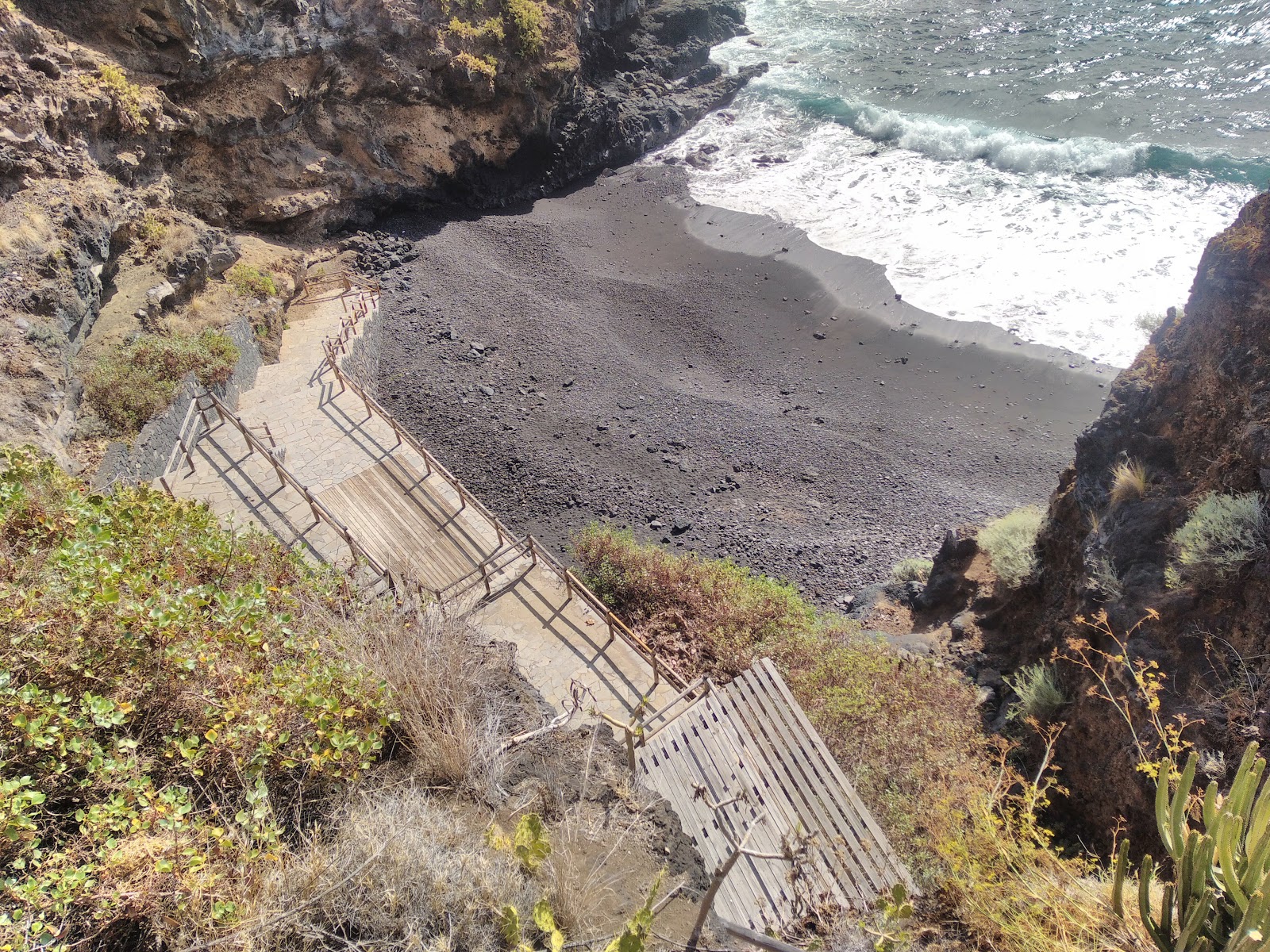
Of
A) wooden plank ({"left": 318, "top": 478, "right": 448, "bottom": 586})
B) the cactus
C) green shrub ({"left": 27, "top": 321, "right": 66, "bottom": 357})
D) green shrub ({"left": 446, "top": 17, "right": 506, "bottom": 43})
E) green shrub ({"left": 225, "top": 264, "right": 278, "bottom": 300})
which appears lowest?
wooden plank ({"left": 318, "top": 478, "right": 448, "bottom": 586})

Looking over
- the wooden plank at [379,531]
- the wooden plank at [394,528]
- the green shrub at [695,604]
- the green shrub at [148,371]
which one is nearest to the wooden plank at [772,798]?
the green shrub at [695,604]

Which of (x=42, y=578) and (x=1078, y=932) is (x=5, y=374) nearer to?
(x=42, y=578)

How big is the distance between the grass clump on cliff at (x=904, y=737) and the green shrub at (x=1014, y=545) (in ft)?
6.56

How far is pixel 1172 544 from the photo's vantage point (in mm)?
7863

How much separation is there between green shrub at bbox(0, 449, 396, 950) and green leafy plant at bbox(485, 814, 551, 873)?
1.12 m

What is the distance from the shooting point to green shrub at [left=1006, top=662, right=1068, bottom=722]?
8.62m

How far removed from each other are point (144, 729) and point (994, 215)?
27.1 meters

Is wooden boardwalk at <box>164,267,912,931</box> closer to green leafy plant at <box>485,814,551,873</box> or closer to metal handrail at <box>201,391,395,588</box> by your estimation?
metal handrail at <box>201,391,395,588</box>

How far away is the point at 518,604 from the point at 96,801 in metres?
7.02

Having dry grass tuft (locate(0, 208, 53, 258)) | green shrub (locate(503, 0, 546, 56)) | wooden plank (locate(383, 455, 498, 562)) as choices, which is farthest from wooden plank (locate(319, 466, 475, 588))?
green shrub (locate(503, 0, 546, 56))

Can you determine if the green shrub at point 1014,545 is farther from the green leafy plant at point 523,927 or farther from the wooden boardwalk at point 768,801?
the green leafy plant at point 523,927

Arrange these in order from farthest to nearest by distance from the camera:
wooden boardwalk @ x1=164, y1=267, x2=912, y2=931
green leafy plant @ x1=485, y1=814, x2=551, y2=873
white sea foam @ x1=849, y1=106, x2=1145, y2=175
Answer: white sea foam @ x1=849, y1=106, x2=1145, y2=175 → wooden boardwalk @ x1=164, y1=267, x2=912, y2=931 → green leafy plant @ x1=485, y1=814, x2=551, y2=873

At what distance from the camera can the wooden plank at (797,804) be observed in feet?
20.4

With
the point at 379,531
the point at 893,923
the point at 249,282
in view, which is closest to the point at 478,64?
the point at 249,282
